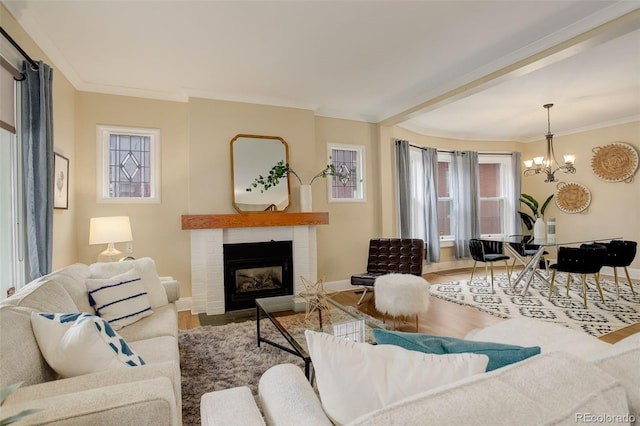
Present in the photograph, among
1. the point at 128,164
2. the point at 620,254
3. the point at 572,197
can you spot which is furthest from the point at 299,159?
the point at 572,197

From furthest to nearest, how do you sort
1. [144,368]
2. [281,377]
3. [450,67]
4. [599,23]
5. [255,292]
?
[255,292], [450,67], [599,23], [144,368], [281,377]

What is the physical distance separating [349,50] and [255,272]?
2.89m

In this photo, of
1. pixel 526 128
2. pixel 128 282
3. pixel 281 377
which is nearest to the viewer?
pixel 281 377

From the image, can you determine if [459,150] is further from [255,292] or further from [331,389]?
[331,389]

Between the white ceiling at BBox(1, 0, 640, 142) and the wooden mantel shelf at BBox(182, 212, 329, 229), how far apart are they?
1543 millimetres

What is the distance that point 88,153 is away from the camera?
376 centimetres

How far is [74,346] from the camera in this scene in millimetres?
1284

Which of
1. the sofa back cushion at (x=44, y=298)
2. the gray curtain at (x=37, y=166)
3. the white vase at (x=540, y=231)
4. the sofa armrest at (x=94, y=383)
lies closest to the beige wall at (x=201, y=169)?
the gray curtain at (x=37, y=166)

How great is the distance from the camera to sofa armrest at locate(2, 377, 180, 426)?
955mm

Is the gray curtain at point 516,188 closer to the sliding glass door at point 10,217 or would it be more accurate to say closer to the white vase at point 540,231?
the white vase at point 540,231

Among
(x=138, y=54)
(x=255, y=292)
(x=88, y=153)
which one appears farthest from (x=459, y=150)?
(x=88, y=153)

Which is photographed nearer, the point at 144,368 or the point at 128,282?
the point at 144,368

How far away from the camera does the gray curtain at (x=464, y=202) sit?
652 centimetres

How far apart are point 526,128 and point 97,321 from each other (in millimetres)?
7209
